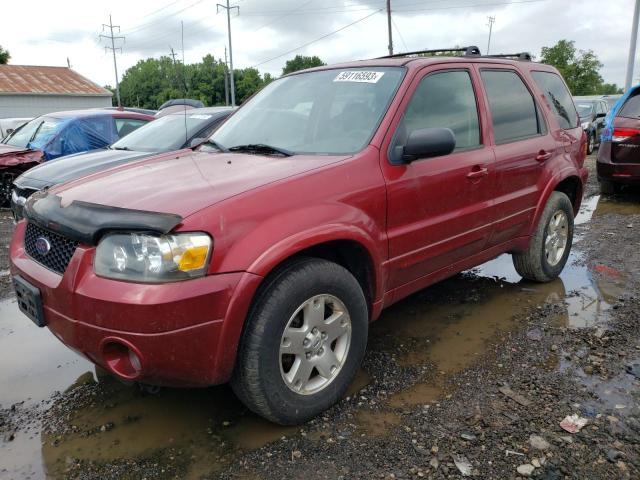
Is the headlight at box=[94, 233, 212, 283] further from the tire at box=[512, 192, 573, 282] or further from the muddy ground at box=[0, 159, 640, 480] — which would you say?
the tire at box=[512, 192, 573, 282]

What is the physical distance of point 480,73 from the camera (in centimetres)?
362

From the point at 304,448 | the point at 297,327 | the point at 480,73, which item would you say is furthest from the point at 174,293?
the point at 480,73

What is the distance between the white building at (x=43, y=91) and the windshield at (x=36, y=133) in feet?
85.0

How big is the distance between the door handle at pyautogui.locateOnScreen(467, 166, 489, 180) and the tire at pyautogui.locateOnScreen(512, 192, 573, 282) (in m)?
1.10

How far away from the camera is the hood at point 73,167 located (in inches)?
214

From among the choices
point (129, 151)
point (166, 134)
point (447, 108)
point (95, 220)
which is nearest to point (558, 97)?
point (447, 108)

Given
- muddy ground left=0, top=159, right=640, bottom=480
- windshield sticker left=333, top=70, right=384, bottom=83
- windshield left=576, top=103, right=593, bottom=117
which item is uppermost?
windshield left=576, top=103, right=593, bottom=117

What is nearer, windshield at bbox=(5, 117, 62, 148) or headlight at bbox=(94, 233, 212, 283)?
headlight at bbox=(94, 233, 212, 283)

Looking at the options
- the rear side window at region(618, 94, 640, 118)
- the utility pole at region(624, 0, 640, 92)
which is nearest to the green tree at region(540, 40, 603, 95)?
the utility pole at region(624, 0, 640, 92)

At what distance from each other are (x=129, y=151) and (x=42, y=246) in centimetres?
396

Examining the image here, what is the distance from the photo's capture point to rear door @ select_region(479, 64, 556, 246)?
361 cm

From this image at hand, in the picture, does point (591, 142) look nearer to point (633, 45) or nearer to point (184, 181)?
point (633, 45)

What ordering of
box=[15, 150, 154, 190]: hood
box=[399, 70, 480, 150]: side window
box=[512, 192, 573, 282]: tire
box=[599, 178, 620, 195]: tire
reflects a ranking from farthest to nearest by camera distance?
box=[599, 178, 620, 195]: tire → box=[15, 150, 154, 190]: hood → box=[512, 192, 573, 282]: tire → box=[399, 70, 480, 150]: side window

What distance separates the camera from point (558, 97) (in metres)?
4.49
